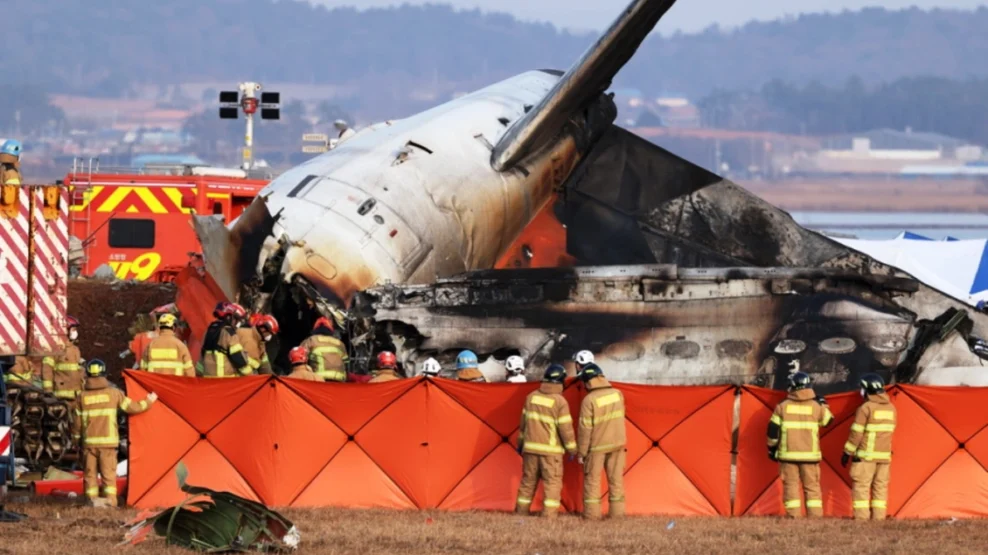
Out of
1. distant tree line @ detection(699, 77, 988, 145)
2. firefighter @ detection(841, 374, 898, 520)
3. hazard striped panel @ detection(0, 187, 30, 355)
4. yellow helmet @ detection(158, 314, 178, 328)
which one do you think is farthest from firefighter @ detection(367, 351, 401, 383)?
distant tree line @ detection(699, 77, 988, 145)

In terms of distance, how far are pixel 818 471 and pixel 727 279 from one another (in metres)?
4.88

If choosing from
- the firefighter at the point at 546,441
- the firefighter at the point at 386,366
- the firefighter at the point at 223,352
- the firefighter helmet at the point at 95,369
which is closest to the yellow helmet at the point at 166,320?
the firefighter at the point at 223,352

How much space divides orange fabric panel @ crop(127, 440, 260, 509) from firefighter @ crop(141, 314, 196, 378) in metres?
1.53

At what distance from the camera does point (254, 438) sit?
1733cm

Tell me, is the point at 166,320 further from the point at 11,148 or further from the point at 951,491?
the point at 951,491

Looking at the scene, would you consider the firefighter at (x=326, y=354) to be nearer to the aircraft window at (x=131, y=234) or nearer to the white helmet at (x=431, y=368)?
the white helmet at (x=431, y=368)

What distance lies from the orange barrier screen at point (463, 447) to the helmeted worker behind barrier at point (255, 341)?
6.98 ft

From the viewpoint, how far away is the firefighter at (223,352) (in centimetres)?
1920

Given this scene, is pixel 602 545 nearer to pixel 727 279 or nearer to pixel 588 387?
pixel 588 387

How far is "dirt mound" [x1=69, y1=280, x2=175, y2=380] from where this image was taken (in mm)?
28531

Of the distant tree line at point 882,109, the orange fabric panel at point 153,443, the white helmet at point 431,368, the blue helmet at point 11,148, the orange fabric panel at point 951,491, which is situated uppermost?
the distant tree line at point 882,109

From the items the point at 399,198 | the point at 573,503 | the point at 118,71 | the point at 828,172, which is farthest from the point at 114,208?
the point at 118,71

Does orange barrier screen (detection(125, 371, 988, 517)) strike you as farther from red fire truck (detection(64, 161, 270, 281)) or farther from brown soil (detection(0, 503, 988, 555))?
red fire truck (detection(64, 161, 270, 281))

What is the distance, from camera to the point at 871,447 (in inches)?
672
